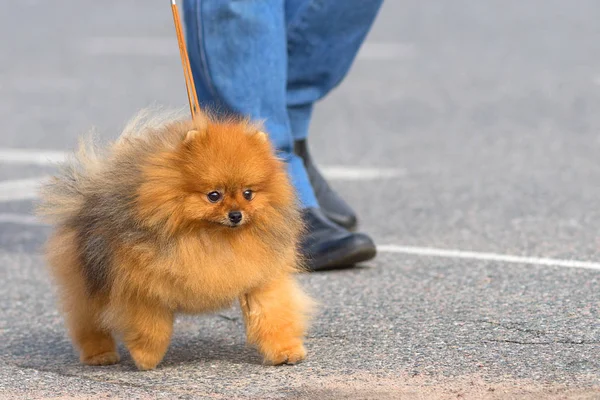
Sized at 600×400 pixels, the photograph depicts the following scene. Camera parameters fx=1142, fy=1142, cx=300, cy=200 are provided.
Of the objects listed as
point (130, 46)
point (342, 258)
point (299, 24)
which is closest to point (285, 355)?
point (342, 258)

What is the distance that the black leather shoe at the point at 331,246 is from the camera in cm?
498

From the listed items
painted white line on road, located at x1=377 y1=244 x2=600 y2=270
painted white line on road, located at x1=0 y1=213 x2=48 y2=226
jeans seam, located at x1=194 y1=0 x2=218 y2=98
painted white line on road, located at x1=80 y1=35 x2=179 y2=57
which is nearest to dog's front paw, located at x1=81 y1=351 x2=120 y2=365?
jeans seam, located at x1=194 y1=0 x2=218 y2=98

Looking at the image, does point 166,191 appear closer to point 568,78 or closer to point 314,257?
point 314,257

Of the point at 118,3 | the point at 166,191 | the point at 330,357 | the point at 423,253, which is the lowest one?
the point at 118,3

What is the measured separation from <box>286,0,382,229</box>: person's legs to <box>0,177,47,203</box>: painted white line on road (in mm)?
1957

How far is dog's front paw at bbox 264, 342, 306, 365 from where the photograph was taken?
12.2ft

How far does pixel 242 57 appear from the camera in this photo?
477 centimetres

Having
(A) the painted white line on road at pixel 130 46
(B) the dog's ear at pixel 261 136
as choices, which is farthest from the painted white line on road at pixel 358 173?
(A) the painted white line on road at pixel 130 46

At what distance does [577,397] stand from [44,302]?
2439 millimetres

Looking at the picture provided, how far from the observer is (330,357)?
3846 millimetres

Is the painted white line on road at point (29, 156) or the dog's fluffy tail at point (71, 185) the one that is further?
the painted white line on road at point (29, 156)

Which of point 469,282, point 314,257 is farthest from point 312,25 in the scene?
Answer: point 469,282

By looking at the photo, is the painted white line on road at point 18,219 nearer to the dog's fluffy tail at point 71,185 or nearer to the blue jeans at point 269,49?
the blue jeans at point 269,49

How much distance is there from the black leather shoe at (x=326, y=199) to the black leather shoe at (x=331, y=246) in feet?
1.80
